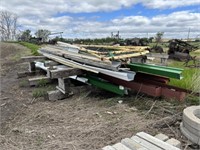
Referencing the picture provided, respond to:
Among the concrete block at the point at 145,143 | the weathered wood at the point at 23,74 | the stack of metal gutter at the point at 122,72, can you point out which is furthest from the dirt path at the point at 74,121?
the weathered wood at the point at 23,74

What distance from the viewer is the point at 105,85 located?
402 centimetres

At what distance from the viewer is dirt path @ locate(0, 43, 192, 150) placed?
2653 mm

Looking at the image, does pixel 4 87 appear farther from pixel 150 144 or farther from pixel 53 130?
pixel 150 144

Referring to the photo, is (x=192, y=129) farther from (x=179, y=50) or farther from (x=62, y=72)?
(x=179, y=50)

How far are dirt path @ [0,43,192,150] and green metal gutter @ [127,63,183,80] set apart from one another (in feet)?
1.56

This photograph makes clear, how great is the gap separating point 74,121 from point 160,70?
1.57 m

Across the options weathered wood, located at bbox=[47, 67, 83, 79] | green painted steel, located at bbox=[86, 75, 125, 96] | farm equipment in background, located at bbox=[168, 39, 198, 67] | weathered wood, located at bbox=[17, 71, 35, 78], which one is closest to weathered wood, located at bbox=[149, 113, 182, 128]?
green painted steel, located at bbox=[86, 75, 125, 96]

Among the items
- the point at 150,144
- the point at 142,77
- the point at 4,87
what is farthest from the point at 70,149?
the point at 4,87

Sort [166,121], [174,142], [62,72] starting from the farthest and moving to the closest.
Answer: [62,72], [166,121], [174,142]

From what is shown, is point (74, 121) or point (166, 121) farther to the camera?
point (74, 121)

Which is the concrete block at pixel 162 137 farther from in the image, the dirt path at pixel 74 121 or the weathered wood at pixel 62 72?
the weathered wood at pixel 62 72

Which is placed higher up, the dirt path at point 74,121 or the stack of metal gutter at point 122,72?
the stack of metal gutter at point 122,72

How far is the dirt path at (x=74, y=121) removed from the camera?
8.70ft

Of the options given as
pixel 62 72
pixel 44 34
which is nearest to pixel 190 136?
pixel 62 72
